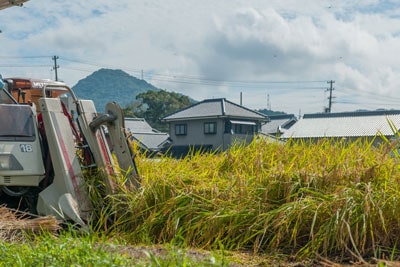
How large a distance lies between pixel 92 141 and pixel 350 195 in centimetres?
300

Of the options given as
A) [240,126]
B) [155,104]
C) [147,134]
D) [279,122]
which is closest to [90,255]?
[147,134]

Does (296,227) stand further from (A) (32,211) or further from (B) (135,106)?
(B) (135,106)

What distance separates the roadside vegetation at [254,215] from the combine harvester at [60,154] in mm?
259

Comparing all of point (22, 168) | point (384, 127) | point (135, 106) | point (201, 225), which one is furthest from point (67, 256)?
point (135, 106)

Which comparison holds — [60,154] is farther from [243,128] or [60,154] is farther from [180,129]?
[180,129]

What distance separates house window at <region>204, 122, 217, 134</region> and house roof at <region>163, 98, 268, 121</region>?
0.66 meters

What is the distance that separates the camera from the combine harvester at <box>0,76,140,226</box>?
19.1ft

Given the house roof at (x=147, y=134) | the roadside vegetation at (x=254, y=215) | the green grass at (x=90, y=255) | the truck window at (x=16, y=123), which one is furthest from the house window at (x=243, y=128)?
the green grass at (x=90, y=255)

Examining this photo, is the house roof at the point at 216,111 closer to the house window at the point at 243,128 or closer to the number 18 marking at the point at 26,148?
the house window at the point at 243,128

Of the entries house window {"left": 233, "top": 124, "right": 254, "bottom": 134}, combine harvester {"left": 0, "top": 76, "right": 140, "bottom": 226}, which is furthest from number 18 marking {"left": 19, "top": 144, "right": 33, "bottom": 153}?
house window {"left": 233, "top": 124, "right": 254, "bottom": 134}

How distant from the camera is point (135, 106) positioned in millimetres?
58438

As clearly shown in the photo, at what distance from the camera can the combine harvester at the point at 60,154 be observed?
582 centimetres

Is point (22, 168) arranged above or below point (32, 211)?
above

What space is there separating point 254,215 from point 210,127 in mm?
34127
